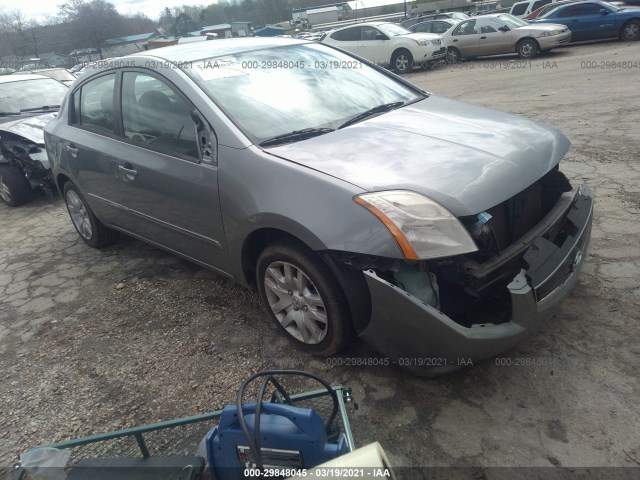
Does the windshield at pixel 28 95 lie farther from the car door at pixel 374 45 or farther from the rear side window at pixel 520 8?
the rear side window at pixel 520 8

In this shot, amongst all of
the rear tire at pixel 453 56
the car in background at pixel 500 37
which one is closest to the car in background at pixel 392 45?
the rear tire at pixel 453 56

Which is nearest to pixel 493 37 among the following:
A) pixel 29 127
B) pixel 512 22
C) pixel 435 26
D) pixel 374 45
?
pixel 512 22

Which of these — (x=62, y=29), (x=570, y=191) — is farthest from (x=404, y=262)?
(x=62, y=29)

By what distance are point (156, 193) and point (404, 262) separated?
5.83ft

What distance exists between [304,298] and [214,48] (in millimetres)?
1978

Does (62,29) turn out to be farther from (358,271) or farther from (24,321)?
(358,271)

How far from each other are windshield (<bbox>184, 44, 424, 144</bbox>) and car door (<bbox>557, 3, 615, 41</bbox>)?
1446 cm

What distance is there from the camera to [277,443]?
162cm

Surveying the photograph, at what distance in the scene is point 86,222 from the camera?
4.47 metres

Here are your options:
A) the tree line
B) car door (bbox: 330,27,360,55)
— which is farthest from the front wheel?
the tree line

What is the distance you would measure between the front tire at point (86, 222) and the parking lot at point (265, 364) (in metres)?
0.13

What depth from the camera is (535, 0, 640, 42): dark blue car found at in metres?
14.4

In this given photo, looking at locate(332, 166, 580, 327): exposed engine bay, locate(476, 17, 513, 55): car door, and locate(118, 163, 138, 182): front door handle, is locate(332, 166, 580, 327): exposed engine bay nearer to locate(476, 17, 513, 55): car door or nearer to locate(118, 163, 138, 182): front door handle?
Result: locate(118, 163, 138, 182): front door handle

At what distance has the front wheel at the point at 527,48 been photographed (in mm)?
14250
